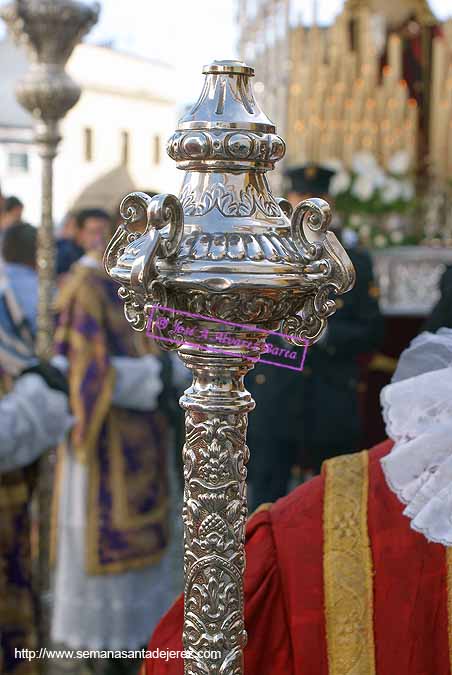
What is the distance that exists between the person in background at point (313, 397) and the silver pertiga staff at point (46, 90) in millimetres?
1695

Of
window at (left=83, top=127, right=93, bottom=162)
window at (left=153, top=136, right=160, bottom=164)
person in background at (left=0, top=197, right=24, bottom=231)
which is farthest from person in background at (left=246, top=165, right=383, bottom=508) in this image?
window at (left=153, top=136, right=160, bottom=164)

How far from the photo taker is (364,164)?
634cm

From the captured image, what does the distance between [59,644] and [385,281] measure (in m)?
2.87

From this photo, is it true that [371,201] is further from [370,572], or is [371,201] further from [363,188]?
[370,572]

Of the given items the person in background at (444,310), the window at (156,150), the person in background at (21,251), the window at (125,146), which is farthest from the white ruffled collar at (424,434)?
the window at (156,150)

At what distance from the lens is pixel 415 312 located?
232 inches

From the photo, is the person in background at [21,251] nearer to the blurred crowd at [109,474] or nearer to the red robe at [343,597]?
the blurred crowd at [109,474]

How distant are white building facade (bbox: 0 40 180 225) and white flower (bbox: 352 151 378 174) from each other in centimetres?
1025

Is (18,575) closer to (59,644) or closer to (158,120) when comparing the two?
(59,644)

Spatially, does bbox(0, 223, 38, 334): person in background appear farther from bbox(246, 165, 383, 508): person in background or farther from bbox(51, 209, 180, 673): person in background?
bbox(246, 165, 383, 508): person in background

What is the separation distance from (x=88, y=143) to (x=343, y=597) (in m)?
19.3

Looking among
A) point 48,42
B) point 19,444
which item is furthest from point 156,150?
point 19,444

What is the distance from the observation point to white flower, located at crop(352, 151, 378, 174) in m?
6.31

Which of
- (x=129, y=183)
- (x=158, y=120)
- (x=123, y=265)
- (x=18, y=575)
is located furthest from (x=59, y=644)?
(x=158, y=120)
